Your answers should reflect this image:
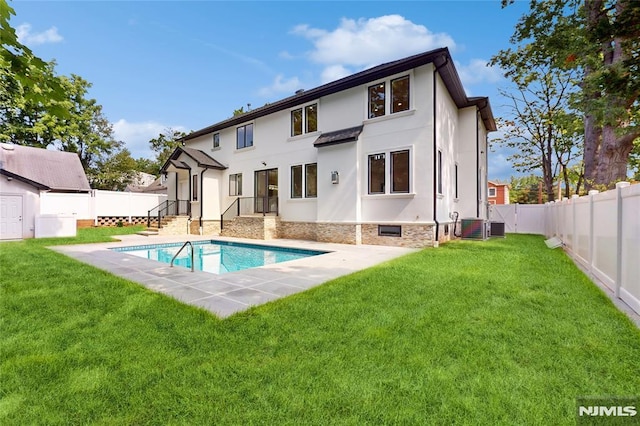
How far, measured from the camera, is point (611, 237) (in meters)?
4.70

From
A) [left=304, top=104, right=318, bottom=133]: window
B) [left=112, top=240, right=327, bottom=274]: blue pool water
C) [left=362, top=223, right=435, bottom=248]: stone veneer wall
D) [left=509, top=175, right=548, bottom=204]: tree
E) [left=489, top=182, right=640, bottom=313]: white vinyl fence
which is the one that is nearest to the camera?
[left=489, top=182, right=640, bottom=313]: white vinyl fence

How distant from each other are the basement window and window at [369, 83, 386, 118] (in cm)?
434

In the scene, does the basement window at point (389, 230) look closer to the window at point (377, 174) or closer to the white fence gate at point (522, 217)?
the window at point (377, 174)

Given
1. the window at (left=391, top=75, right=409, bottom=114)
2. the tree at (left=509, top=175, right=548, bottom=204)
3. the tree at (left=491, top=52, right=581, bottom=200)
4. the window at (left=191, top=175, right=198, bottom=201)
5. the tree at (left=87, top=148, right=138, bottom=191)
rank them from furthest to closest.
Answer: the tree at (left=509, top=175, right=548, bottom=204) → the tree at (left=87, top=148, right=138, bottom=191) → the tree at (left=491, top=52, right=581, bottom=200) → the window at (left=191, top=175, right=198, bottom=201) → the window at (left=391, top=75, right=409, bottom=114)

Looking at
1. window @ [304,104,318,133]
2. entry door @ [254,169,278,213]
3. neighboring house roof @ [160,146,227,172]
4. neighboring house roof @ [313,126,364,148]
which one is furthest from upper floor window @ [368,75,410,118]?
neighboring house roof @ [160,146,227,172]

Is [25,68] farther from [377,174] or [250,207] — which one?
[250,207]

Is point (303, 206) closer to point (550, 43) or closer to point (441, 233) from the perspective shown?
point (441, 233)

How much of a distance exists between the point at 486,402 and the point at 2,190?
18.6 metres

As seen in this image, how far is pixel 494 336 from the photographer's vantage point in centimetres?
310

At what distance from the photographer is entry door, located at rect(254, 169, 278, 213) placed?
48.8ft

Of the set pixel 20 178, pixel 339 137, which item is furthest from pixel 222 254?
pixel 20 178

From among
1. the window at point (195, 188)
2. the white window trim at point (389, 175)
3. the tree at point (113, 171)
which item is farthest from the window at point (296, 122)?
the tree at point (113, 171)

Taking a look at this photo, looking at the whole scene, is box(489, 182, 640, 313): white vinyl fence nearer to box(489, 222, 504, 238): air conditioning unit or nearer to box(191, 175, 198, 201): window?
box(489, 222, 504, 238): air conditioning unit

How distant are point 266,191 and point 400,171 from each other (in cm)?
732
